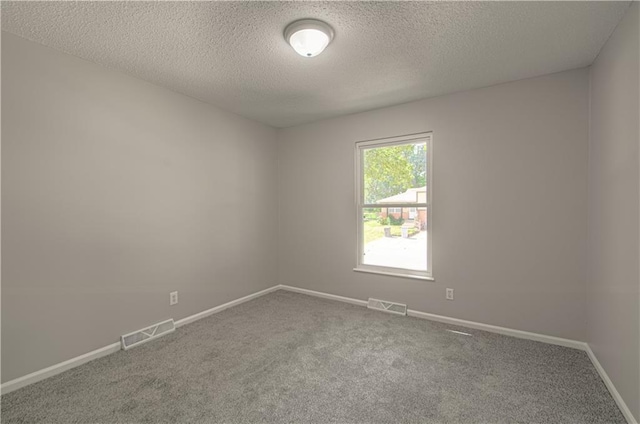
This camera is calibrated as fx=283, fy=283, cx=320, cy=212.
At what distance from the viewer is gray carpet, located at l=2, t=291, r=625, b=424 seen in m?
1.74

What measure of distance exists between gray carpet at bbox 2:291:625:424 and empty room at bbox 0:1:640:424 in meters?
0.02

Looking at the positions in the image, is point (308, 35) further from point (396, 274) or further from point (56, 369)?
point (56, 369)

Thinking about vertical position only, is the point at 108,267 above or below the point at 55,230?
below

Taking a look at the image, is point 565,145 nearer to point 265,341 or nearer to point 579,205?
point 579,205

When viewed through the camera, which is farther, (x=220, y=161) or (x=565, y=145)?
(x=220, y=161)

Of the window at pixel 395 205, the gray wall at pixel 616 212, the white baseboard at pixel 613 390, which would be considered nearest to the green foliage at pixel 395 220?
the window at pixel 395 205

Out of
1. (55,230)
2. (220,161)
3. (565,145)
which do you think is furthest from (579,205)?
(55,230)

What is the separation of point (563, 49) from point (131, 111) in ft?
12.1

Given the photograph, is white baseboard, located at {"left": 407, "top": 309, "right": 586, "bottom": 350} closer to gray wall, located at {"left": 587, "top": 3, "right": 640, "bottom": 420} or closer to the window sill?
gray wall, located at {"left": 587, "top": 3, "right": 640, "bottom": 420}

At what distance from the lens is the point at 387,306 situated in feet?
11.2

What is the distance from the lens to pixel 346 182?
3.79 m

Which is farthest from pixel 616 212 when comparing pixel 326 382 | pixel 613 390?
pixel 326 382

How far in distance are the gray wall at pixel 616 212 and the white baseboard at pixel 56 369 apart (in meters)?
3.70

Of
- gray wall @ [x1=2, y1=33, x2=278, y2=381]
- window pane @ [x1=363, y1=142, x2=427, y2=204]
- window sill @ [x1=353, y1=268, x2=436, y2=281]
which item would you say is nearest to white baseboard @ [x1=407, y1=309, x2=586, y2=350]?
window sill @ [x1=353, y1=268, x2=436, y2=281]
